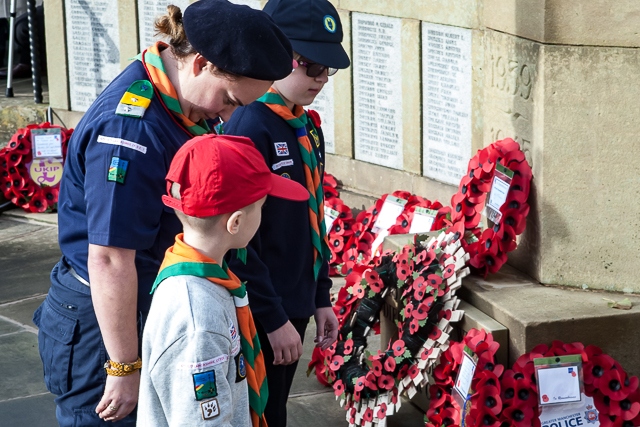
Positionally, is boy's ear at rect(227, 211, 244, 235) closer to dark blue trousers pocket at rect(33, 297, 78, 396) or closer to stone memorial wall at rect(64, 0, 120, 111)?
dark blue trousers pocket at rect(33, 297, 78, 396)

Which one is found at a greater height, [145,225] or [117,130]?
[117,130]

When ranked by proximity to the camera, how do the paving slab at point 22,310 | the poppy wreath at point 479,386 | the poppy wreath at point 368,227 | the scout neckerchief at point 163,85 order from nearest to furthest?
the scout neckerchief at point 163,85 → the poppy wreath at point 479,386 → the paving slab at point 22,310 → the poppy wreath at point 368,227

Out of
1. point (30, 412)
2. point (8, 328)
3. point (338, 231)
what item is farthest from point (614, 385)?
point (8, 328)

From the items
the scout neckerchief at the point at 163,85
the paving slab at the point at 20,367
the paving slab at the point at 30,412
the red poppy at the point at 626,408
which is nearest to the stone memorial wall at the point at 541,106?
the red poppy at the point at 626,408

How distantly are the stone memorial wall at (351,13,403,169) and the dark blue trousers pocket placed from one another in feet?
12.5

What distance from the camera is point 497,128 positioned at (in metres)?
4.24

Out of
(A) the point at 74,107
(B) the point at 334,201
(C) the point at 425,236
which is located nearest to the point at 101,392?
(C) the point at 425,236

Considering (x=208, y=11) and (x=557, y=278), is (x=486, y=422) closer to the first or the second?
(x=557, y=278)

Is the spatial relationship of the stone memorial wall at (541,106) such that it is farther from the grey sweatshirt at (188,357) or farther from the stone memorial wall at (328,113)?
the grey sweatshirt at (188,357)

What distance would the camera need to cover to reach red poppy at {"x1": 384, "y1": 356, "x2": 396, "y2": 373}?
400cm

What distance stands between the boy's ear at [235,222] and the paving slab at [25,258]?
12.7ft

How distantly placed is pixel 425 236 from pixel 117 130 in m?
2.07

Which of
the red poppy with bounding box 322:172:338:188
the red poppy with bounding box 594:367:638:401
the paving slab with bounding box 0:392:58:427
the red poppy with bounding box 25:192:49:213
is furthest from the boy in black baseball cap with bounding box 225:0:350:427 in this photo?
the red poppy with bounding box 25:192:49:213

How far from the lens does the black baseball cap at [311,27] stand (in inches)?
126
